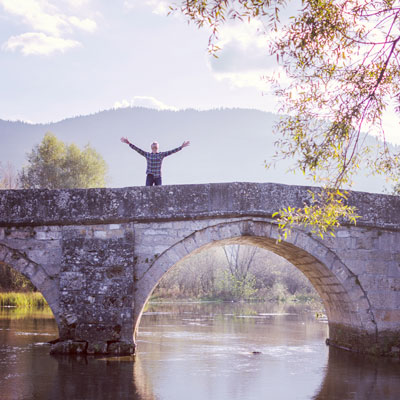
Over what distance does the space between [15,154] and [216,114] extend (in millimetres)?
35708

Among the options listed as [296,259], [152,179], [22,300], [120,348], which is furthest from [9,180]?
[120,348]

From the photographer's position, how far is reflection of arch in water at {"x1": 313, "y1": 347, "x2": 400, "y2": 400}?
6.80 meters

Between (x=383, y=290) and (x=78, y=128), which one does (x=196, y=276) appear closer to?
(x=383, y=290)

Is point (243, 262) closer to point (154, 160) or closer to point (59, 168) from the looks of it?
point (59, 168)

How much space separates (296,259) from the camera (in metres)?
10.5

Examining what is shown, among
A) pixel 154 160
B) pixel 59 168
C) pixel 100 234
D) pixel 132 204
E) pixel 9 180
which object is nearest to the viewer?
pixel 100 234

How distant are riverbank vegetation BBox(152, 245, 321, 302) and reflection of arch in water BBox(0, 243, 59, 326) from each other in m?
16.3

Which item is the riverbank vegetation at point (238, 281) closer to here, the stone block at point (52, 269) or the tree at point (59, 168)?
the tree at point (59, 168)

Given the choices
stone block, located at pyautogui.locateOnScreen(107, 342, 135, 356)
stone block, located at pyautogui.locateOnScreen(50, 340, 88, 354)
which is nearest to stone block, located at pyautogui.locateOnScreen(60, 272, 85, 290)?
stone block, located at pyautogui.locateOnScreen(50, 340, 88, 354)

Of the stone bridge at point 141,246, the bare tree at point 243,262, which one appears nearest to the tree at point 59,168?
the bare tree at point 243,262

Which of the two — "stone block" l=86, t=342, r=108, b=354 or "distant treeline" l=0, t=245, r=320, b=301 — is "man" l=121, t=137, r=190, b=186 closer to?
"stone block" l=86, t=342, r=108, b=354

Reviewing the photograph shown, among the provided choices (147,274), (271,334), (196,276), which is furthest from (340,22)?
(196,276)

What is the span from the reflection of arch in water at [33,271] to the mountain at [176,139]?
7061 centimetres

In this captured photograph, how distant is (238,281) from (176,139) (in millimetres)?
75458
